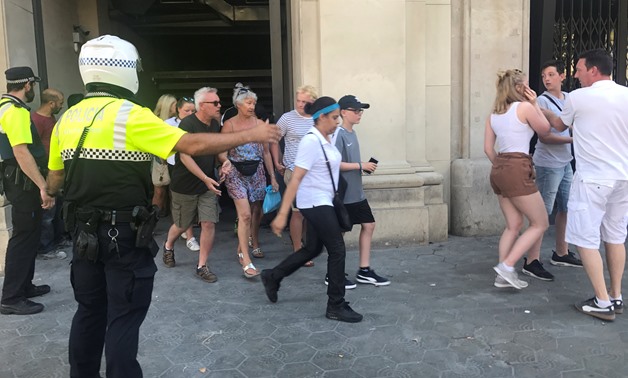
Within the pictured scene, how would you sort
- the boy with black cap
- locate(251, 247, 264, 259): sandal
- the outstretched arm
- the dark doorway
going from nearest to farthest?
1. the outstretched arm
2. the boy with black cap
3. locate(251, 247, 264, 259): sandal
4. the dark doorway

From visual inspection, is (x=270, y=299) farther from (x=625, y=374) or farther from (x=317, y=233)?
(x=625, y=374)

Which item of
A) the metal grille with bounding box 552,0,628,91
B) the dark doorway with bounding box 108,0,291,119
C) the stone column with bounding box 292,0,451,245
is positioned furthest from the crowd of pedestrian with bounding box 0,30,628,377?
the dark doorway with bounding box 108,0,291,119

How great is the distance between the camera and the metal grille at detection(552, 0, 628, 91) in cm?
734

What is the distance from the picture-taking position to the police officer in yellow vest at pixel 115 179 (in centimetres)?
265

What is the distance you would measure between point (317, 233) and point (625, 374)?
7.34 feet

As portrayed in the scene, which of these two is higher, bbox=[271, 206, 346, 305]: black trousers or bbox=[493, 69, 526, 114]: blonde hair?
bbox=[493, 69, 526, 114]: blonde hair

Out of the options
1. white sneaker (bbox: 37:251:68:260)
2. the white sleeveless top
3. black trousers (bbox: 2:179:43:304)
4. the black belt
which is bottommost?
white sneaker (bbox: 37:251:68:260)

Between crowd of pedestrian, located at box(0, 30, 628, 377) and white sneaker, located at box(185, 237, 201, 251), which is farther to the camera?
white sneaker, located at box(185, 237, 201, 251)

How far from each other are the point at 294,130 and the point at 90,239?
10.9 feet

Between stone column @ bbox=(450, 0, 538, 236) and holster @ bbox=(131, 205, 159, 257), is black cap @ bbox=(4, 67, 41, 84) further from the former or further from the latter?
stone column @ bbox=(450, 0, 538, 236)

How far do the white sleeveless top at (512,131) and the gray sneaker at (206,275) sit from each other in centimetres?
293

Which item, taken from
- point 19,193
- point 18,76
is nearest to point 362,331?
point 19,193

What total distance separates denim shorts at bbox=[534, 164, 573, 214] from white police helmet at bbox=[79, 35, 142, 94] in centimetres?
420

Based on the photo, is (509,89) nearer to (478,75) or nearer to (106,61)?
(478,75)
